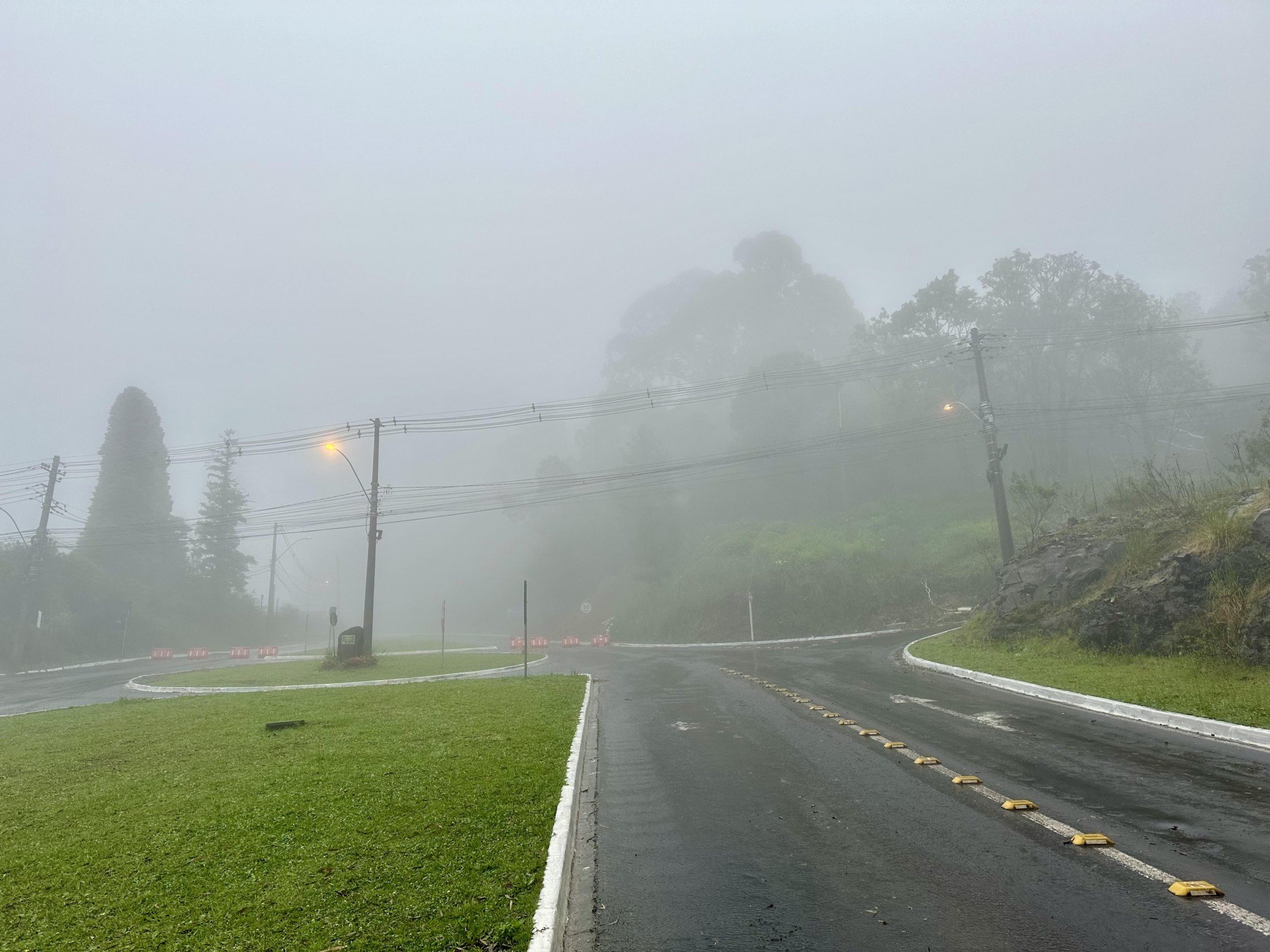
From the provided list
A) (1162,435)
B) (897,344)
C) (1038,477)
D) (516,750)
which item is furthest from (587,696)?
(1162,435)

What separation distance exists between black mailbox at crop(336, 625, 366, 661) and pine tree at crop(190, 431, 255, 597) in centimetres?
4018

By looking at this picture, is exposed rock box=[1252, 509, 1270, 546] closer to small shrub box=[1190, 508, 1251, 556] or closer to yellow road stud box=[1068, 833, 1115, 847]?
small shrub box=[1190, 508, 1251, 556]

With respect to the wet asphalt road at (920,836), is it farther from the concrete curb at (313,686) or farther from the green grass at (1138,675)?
the concrete curb at (313,686)

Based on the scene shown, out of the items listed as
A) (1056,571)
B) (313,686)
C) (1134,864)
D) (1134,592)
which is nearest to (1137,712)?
(1134,592)

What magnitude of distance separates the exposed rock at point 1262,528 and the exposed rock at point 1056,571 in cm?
409

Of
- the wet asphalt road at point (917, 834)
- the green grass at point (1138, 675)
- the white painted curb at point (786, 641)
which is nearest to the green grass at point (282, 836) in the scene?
the wet asphalt road at point (917, 834)

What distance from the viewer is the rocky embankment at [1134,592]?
12047 millimetres

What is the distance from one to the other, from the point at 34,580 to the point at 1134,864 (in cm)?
5134

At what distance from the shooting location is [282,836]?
5309 millimetres

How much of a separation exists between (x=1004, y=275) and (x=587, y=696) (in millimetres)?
55048

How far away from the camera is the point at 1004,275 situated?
55.4m

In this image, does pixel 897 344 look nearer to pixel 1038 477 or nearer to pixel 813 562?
pixel 1038 477

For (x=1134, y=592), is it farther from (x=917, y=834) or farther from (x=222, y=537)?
(x=222, y=537)

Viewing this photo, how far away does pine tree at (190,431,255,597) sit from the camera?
59.7 metres
